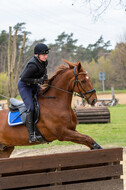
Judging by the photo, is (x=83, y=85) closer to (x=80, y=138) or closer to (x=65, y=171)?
(x=80, y=138)

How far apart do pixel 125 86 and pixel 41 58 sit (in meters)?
44.8

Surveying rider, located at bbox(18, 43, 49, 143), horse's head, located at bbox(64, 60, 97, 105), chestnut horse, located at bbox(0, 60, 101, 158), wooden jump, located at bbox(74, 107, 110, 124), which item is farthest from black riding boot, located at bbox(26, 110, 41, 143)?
wooden jump, located at bbox(74, 107, 110, 124)

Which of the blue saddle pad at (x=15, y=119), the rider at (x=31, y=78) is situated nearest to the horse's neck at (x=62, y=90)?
the rider at (x=31, y=78)

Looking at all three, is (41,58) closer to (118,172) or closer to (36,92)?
(36,92)

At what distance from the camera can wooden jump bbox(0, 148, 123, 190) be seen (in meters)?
4.08

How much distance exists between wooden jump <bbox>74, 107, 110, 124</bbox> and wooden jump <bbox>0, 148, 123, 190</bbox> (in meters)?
11.0

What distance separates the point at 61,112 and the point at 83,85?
2.13 feet

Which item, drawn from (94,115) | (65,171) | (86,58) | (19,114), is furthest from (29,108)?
(86,58)

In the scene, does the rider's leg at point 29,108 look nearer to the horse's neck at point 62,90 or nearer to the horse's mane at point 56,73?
the horse's mane at point 56,73

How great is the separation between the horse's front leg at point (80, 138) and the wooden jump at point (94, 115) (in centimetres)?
1053

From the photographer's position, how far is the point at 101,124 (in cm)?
1534

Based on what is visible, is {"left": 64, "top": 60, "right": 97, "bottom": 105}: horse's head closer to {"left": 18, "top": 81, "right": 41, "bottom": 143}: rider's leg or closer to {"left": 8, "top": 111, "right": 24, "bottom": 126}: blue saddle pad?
{"left": 18, "top": 81, "right": 41, "bottom": 143}: rider's leg

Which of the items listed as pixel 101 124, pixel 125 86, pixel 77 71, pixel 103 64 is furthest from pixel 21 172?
pixel 103 64

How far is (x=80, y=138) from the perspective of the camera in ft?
16.0
